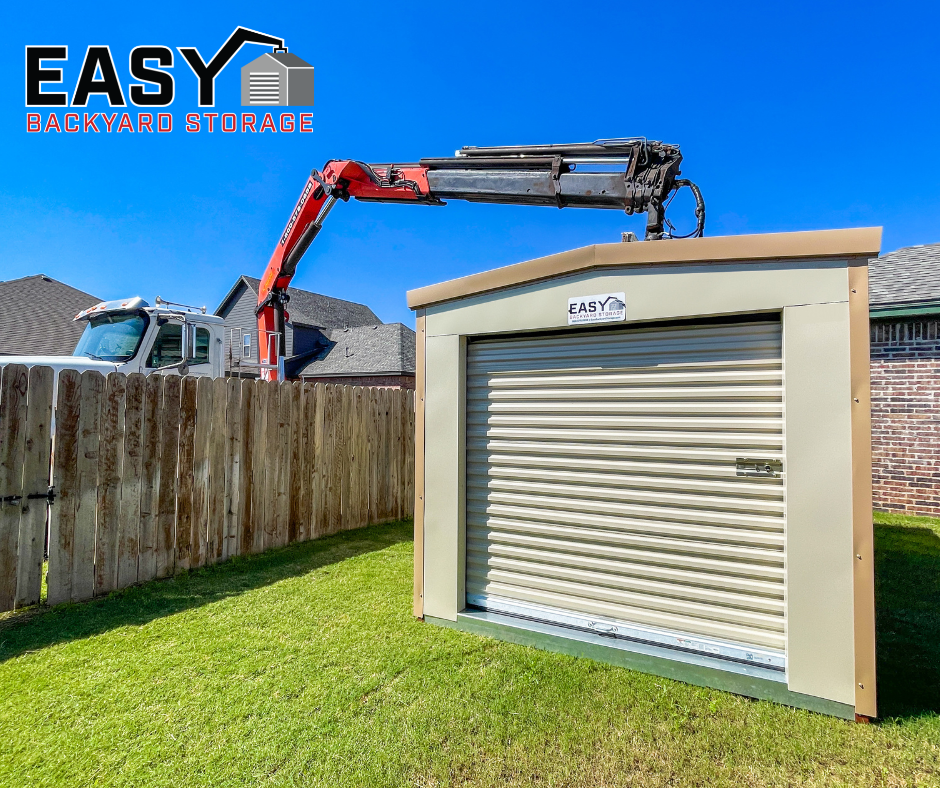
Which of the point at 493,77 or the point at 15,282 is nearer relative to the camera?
the point at 493,77

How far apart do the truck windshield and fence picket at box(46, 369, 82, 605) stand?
286 centimetres

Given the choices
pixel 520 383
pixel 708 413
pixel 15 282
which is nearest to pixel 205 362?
pixel 520 383

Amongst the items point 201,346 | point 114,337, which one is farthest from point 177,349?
point 114,337

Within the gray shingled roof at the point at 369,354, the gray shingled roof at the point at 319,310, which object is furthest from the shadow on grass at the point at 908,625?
the gray shingled roof at the point at 319,310

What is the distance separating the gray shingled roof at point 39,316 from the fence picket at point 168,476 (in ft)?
46.4

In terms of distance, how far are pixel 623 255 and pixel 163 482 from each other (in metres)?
4.68

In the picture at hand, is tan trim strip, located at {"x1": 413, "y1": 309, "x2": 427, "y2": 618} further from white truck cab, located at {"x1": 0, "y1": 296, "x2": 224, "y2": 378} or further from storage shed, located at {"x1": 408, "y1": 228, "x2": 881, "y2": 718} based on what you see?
white truck cab, located at {"x1": 0, "y1": 296, "x2": 224, "y2": 378}

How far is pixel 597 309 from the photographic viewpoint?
3.50m

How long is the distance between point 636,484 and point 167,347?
668cm

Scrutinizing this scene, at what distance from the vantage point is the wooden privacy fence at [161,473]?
3979 mm

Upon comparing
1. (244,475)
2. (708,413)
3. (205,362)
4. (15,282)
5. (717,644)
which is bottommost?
(717,644)

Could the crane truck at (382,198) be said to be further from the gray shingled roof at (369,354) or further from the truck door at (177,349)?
the gray shingled roof at (369,354)

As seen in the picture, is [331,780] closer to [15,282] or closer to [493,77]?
[493,77]

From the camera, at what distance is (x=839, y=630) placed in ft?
8.93
